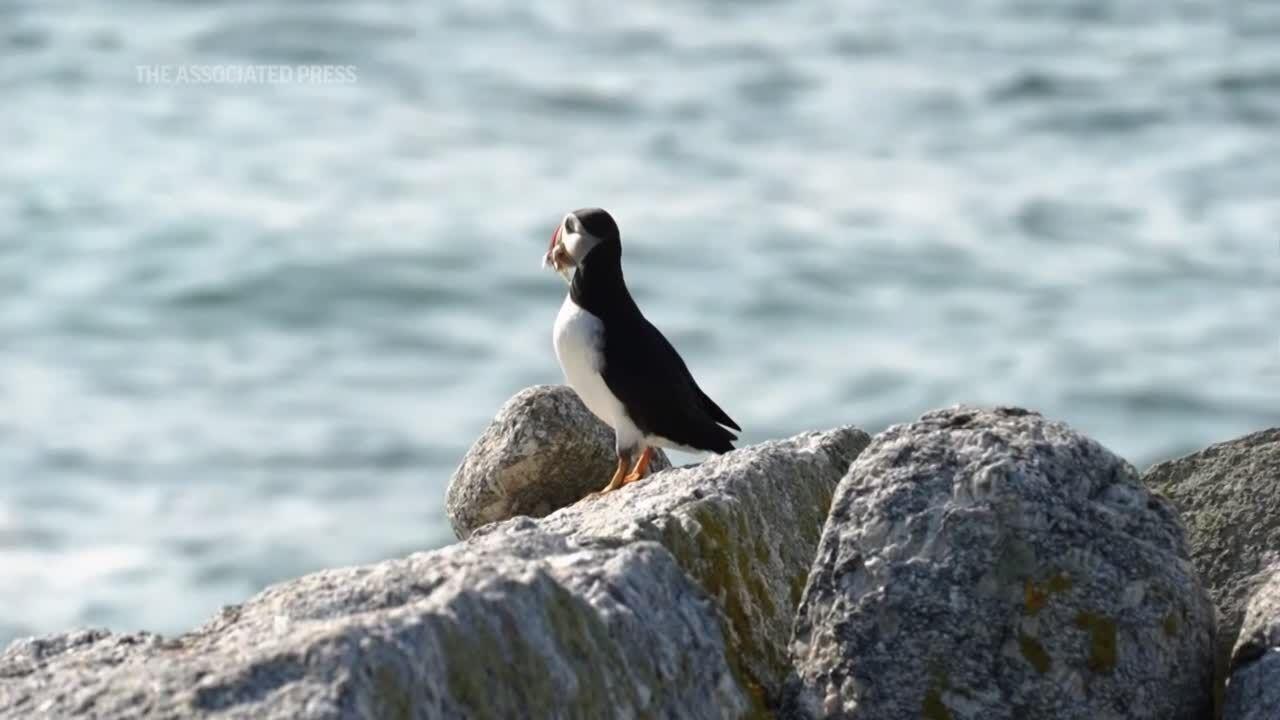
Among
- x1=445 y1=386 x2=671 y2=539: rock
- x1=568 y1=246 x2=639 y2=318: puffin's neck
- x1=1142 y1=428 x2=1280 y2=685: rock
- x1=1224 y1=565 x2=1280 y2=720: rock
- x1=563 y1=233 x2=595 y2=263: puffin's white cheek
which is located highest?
x1=563 y1=233 x2=595 y2=263: puffin's white cheek

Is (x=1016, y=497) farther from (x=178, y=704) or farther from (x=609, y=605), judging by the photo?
(x=178, y=704)

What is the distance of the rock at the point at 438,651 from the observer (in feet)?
16.0

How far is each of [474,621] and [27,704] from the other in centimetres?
108

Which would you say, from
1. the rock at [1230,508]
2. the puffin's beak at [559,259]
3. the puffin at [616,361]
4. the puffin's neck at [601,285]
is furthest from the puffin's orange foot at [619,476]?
the rock at [1230,508]

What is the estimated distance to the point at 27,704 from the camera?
16.7 feet

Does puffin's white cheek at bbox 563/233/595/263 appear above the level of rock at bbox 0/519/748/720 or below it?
above

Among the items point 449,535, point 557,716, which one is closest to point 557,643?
point 557,716

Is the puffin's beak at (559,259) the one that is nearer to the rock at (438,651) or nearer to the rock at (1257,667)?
the rock at (438,651)

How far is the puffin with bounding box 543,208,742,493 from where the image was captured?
955 centimetres

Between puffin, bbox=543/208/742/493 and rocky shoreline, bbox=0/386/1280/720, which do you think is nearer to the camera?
rocky shoreline, bbox=0/386/1280/720

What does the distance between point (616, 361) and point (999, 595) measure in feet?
13.0

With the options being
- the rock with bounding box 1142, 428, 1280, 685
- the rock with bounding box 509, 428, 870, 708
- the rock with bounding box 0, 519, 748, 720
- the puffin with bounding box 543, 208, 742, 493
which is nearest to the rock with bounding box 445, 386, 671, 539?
the puffin with bounding box 543, 208, 742, 493

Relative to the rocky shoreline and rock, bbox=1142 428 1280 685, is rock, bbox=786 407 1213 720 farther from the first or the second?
rock, bbox=1142 428 1280 685

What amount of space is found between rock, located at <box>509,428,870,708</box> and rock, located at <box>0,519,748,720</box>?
1.12 ft
